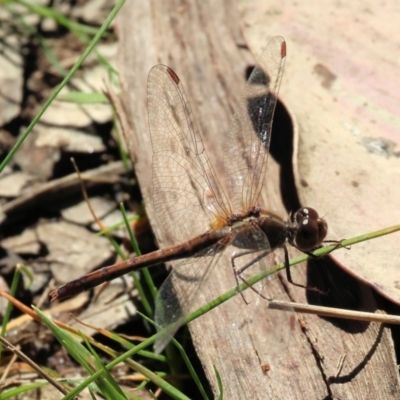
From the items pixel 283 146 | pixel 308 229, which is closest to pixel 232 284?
pixel 308 229

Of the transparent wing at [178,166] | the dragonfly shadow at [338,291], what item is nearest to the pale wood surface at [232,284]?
the dragonfly shadow at [338,291]

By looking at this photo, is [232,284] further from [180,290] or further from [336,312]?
[336,312]

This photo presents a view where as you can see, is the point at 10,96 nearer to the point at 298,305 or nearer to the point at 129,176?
the point at 129,176

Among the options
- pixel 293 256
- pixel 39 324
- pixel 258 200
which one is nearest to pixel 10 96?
pixel 39 324

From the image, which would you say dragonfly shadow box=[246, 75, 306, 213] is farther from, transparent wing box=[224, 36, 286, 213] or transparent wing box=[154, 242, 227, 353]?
transparent wing box=[154, 242, 227, 353]

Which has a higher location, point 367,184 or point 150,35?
point 150,35

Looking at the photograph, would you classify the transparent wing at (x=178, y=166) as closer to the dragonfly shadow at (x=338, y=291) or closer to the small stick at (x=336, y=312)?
the dragonfly shadow at (x=338, y=291)
